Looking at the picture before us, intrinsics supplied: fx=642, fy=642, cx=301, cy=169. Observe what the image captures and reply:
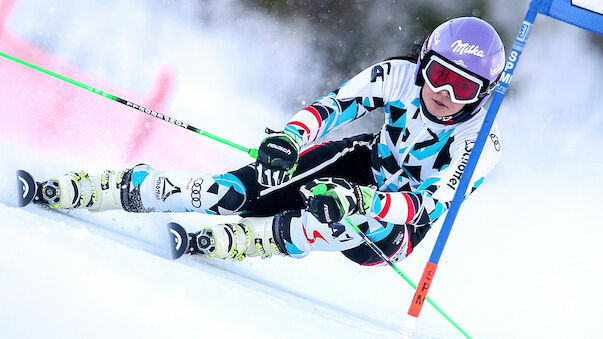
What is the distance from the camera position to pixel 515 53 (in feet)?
9.61

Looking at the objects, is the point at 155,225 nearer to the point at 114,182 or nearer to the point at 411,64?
the point at 114,182

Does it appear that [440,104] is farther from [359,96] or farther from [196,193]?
[196,193]

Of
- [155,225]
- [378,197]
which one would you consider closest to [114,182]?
[155,225]

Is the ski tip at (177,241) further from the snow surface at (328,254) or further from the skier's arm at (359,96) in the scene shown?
the skier's arm at (359,96)

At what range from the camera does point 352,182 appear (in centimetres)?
311

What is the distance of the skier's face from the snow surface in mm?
1041

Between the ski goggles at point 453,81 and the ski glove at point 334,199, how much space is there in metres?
0.57

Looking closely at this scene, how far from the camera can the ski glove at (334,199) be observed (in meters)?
2.65

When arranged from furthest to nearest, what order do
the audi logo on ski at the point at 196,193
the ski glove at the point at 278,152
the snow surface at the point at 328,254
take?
the audi logo on ski at the point at 196,193 → the ski glove at the point at 278,152 → the snow surface at the point at 328,254

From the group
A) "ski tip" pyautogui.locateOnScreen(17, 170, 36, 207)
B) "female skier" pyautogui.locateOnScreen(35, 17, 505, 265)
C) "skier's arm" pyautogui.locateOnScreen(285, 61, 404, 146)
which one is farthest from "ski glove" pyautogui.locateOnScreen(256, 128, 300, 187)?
"ski tip" pyautogui.locateOnScreen(17, 170, 36, 207)

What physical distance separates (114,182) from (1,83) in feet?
8.20

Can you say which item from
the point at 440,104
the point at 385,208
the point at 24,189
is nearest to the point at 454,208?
the point at 385,208

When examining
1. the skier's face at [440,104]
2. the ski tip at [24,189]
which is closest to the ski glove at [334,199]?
the skier's face at [440,104]

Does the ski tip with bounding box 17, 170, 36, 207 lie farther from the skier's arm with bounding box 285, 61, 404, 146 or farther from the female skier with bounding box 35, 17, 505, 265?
the skier's arm with bounding box 285, 61, 404, 146
